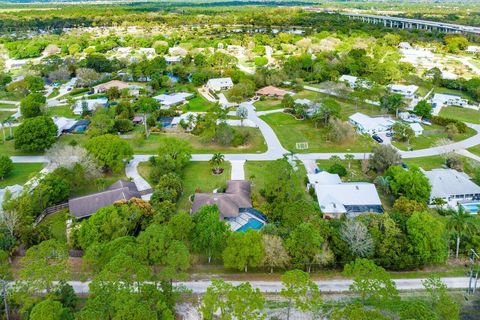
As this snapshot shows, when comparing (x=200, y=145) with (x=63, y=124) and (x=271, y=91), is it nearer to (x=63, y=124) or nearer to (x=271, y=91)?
(x=63, y=124)

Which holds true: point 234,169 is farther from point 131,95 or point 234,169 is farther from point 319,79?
point 319,79

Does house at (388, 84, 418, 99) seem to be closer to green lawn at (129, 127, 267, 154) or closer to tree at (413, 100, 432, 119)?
tree at (413, 100, 432, 119)

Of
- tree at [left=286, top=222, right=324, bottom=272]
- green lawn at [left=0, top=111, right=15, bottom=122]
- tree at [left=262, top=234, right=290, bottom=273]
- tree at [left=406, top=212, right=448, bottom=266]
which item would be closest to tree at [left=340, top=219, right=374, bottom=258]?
tree at [left=286, top=222, right=324, bottom=272]

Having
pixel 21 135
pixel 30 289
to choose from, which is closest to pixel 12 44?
pixel 21 135

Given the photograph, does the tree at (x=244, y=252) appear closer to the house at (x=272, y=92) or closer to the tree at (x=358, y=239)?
the tree at (x=358, y=239)

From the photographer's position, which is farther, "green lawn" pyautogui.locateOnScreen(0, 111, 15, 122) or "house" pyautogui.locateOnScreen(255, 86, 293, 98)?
"house" pyautogui.locateOnScreen(255, 86, 293, 98)
